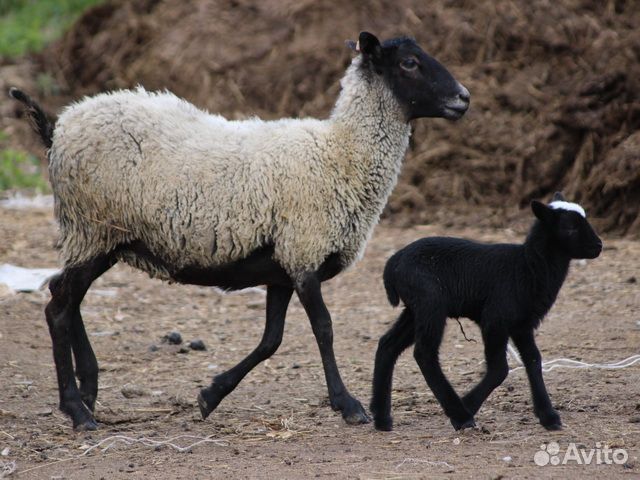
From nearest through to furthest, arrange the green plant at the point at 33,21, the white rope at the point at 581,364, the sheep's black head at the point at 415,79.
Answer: the sheep's black head at the point at 415,79
the white rope at the point at 581,364
the green plant at the point at 33,21

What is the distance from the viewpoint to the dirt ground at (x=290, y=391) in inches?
229

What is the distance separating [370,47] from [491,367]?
2289 mm

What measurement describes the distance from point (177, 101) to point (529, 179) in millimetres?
6665

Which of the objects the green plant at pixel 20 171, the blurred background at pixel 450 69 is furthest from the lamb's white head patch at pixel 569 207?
the green plant at pixel 20 171

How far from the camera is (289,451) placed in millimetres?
6078

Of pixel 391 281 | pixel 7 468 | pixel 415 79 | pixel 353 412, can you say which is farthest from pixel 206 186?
pixel 7 468

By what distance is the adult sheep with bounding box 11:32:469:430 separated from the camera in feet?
22.2

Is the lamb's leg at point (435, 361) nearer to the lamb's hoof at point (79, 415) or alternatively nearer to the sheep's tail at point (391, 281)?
the sheep's tail at point (391, 281)

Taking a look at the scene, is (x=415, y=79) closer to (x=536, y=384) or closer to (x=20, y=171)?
(x=536, y=384)

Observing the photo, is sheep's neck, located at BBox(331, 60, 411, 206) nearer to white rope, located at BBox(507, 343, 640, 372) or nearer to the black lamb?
the black lamb

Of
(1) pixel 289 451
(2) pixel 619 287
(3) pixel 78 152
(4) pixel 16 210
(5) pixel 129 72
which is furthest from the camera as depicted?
(5) pixel 129 72

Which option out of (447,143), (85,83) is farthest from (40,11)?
(447,143)

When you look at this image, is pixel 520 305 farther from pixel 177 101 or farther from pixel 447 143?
pixel 447 143

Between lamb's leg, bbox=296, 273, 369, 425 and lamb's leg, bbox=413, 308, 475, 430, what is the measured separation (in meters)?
0.67
